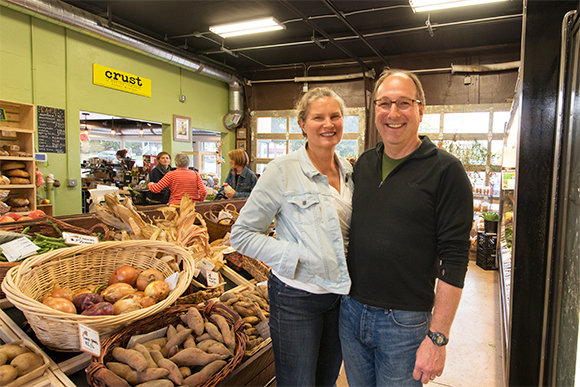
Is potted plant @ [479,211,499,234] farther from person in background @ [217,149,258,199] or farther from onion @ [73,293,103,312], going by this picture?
onion @ [73,293,103,312]

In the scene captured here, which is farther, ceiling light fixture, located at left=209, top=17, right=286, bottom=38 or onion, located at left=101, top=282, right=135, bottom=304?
ceiling light fixture, located at left=209, top=17, right=286, bottom=38

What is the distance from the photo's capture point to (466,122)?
7.98m

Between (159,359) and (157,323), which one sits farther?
(157,323)

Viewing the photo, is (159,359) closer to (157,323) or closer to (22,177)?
(157,323)

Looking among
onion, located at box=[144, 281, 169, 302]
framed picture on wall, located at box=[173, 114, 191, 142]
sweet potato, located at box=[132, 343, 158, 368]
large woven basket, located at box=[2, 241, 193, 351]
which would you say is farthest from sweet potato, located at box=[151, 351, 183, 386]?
framed picture on wall, located at box=[173, 114, 191, 142]

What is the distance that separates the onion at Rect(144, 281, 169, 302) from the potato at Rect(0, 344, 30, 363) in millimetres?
477

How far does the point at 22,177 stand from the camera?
510 cm

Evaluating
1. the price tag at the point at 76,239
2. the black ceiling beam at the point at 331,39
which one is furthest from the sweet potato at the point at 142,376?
the black ceiling beam at the point at 331,39

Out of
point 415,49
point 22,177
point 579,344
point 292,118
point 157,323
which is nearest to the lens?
point 579,344

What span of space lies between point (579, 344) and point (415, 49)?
797 centimetres

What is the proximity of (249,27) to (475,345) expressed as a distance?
5.84m

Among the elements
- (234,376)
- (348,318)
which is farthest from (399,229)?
(234,376)

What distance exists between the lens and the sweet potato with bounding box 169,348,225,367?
4.59ft

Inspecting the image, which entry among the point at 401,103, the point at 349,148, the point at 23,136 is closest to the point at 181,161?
the point at 23,136
